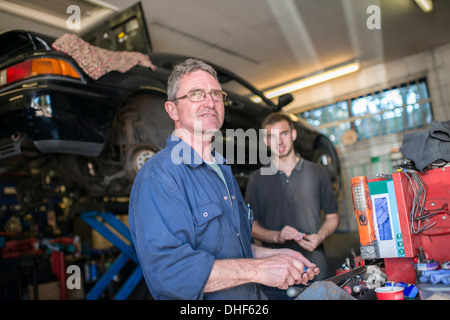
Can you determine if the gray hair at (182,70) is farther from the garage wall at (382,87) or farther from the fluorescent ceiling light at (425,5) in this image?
the garage wall at (382,87)

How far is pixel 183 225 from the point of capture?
971mm

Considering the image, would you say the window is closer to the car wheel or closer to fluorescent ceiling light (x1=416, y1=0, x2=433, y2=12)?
fluorescent ceiling light (x1=416, y1=0, x2=433, y2=12)

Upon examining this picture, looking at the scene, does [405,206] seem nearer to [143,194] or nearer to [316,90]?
[143,194]

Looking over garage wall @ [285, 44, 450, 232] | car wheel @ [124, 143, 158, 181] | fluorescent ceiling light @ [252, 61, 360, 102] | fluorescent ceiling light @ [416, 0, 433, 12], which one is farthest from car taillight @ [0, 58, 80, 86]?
fluorescent ceiling light @ [252, 61, 360, 102]

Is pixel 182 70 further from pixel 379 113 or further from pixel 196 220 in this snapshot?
pixel 379 113

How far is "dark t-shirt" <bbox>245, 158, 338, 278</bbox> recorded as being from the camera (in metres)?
2.06

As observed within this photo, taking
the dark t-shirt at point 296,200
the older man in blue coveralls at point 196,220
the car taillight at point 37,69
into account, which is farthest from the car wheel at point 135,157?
the older man in blue coveralls at point 196,220

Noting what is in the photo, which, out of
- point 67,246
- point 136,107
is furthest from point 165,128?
point 67,246

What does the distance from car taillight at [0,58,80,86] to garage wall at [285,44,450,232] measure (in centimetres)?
427

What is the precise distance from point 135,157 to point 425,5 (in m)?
3.94

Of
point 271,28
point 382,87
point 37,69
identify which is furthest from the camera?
point 382,87

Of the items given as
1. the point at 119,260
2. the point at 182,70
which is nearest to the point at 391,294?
the point at 182,70

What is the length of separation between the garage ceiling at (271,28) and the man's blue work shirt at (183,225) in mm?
2296

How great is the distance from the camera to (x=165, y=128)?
8.45 feet
